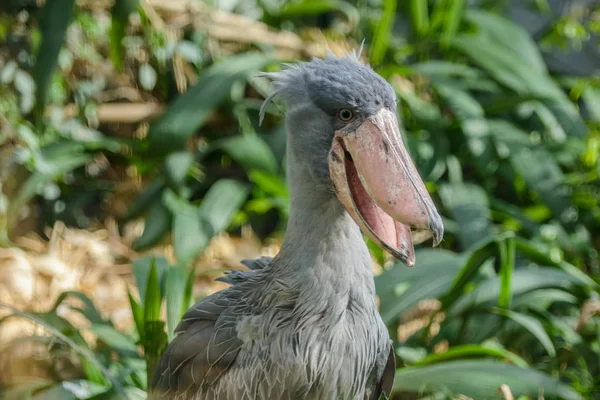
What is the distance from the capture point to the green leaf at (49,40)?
8.13ft

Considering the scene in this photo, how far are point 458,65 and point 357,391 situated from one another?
209 centimetres

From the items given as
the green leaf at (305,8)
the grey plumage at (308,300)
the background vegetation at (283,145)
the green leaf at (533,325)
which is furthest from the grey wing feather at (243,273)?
the green leaf at (305,8)

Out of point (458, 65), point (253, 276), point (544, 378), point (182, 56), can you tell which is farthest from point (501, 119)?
point (253, 276)

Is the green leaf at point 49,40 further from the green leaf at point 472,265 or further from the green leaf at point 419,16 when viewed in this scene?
the green leaf at point 419,16

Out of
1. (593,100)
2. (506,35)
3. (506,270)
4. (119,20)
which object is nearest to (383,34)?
(506,35)

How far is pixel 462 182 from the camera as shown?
305 cm

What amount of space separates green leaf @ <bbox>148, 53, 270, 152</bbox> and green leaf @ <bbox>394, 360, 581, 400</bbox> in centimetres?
137

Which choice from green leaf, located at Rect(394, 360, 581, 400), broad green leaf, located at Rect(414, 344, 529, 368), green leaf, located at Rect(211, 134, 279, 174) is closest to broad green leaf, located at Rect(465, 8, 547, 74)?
green leaf, located at Rect(211, 134, 279, 174)

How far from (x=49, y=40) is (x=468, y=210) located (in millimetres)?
1478

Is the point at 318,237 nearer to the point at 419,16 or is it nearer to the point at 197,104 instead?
the point at 197,104

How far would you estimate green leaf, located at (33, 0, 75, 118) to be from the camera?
2.48 metres

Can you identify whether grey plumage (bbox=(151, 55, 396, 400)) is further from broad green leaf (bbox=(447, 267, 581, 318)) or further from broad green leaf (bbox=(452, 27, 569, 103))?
broad green leaf (bbox=(452, 27, 569, 103))

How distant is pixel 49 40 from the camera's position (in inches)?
98.3

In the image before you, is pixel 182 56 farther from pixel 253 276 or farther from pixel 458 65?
pixel 253 276
